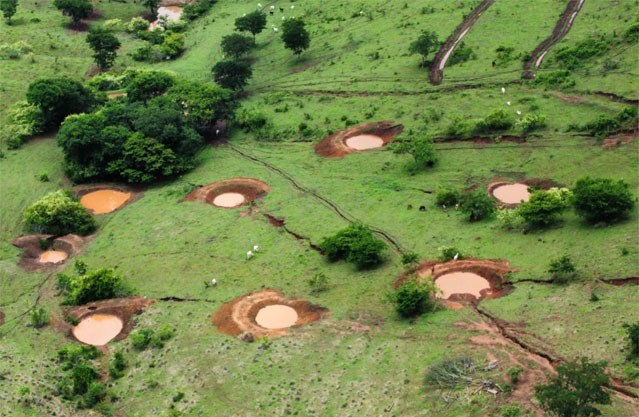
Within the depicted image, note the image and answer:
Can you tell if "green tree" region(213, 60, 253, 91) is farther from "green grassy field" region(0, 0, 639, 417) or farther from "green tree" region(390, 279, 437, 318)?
"green tree" region(390, 279, 437, 318)

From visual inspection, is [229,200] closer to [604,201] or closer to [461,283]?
[461,283]

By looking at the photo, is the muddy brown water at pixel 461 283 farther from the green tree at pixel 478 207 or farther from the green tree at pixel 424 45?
the green tree at pixel 424 45

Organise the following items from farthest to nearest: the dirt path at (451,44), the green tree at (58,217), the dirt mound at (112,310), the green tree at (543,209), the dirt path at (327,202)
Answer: the dirt path at (451,44), the green tree at (58,217), the dirt path at (327,202), the green tree at (543,209), the dirt mound at (112,310)

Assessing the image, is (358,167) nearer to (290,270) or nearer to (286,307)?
(290,270)

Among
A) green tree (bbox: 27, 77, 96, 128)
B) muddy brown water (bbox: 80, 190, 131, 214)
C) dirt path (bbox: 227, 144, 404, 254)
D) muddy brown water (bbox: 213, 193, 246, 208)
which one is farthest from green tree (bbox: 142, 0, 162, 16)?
muddy brown water (bbox: 213, 193, 246, 208)

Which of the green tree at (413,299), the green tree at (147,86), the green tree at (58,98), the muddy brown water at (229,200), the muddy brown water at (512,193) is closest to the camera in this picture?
the green tree at (413,299)

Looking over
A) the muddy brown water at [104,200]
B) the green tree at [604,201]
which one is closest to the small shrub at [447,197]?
the green tree at [604,201]

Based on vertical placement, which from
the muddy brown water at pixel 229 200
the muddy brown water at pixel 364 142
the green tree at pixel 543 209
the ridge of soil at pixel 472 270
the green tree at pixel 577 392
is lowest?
the green tree at pixel 577 392
